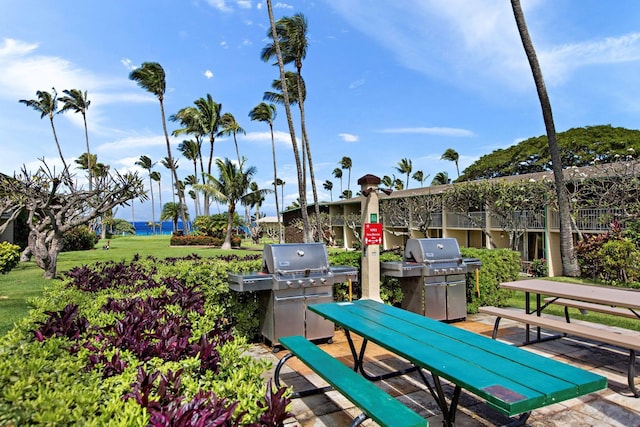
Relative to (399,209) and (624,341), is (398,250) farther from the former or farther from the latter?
(399,209)

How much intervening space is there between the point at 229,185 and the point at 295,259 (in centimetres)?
2648

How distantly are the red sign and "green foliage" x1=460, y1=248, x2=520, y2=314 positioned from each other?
2.11m

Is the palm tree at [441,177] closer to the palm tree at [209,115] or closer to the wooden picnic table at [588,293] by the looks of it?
the palm tree at [209,115]

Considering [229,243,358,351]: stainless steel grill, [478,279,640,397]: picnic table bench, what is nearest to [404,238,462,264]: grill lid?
[478,279,640,397]: picnic table bench

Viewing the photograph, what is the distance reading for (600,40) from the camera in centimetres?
1586

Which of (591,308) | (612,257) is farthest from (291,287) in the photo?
(612,257)

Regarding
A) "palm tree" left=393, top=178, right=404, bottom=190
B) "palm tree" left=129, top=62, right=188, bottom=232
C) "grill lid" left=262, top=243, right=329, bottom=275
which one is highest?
"palm tree" left=129, top=62, right=188, bottom=232

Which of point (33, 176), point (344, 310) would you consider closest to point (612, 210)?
point (344, 310)

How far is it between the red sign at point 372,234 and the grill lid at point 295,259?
1109mm

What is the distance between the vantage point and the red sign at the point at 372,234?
20.6 ft

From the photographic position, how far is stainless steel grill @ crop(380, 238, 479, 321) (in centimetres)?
618

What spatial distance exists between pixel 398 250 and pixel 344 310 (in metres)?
4.39

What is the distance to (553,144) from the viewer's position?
13.7 m

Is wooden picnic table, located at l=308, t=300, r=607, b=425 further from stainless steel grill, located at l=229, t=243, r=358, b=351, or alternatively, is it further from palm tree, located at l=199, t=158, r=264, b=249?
palm tree, located at l=199, t=158, r=264, b=249
